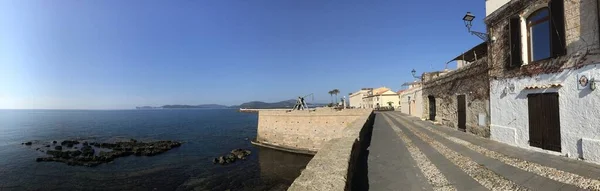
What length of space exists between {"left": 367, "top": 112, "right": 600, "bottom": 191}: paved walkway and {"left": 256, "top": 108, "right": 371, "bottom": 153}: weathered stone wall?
17911mm

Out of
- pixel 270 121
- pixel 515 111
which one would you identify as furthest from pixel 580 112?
pixel 270 121

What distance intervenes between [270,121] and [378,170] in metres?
26.1

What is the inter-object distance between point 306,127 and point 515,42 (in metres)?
20.7

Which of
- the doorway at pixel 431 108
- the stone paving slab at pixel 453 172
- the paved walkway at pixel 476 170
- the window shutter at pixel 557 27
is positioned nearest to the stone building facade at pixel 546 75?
the window shutter at pixel 557 27

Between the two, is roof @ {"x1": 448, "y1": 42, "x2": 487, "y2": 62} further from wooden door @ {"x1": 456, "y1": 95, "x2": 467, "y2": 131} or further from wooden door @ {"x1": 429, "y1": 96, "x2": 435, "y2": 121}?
wooden door @ {"x1": 429, "y1": 96, "x2": 435, "y2": 121}

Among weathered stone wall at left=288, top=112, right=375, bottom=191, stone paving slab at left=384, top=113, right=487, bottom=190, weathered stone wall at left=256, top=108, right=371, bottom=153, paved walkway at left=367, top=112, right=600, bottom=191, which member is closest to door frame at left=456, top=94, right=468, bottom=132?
paved walkway at left=367, top=112, right=600, bottom=191

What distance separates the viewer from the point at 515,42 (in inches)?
368

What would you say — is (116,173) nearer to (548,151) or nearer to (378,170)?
(378,170)

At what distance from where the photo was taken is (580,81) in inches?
274

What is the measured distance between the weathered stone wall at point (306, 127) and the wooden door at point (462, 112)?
12211 millimetres

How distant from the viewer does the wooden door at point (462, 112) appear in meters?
13.4

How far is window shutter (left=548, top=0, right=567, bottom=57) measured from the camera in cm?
739

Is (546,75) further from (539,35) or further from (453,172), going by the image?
(453,172)

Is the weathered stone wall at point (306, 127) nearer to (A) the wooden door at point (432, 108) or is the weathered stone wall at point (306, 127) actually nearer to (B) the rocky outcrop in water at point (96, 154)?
(A) the wooden door at point (432, 108)
